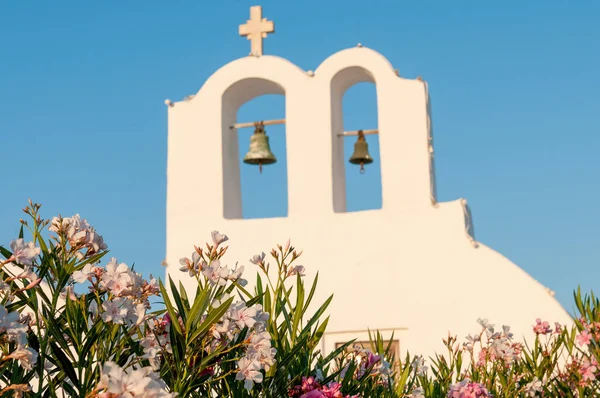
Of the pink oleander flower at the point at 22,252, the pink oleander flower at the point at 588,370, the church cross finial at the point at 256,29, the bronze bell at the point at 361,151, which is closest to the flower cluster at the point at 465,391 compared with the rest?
the pink oleander flower at the point at 588,370

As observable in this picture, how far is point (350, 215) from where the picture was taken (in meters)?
10.0

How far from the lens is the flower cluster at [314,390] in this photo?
3.32 meters

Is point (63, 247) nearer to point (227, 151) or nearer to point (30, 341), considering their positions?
point (30, 341)

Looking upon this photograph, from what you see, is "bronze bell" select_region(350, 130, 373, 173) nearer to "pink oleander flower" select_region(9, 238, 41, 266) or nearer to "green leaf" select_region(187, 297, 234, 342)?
"green leaf" select_region(187, 297, 234, 342)

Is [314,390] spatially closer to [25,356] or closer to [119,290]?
[119,290]

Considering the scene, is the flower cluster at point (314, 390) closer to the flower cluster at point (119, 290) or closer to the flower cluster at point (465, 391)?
the flower cluster at point (119, 290)

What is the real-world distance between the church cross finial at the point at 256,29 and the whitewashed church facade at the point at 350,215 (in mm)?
14

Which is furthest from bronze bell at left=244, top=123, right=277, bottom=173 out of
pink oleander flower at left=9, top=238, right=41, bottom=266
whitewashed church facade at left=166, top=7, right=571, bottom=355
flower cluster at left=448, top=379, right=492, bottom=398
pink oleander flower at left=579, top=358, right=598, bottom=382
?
pink oleander flower at left=9, top=238, right=41, bottom=266

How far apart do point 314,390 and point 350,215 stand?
6752 mm

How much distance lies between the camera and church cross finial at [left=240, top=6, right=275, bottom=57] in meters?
10.5

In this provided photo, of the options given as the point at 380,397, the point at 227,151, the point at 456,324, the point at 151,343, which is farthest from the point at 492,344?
the point at 227,151

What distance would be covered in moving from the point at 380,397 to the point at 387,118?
6220 mm

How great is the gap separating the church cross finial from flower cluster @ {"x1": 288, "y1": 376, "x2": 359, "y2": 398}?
7368mm

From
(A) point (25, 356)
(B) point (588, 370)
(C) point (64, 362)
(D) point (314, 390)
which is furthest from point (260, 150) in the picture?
(A) point (25, 356)
